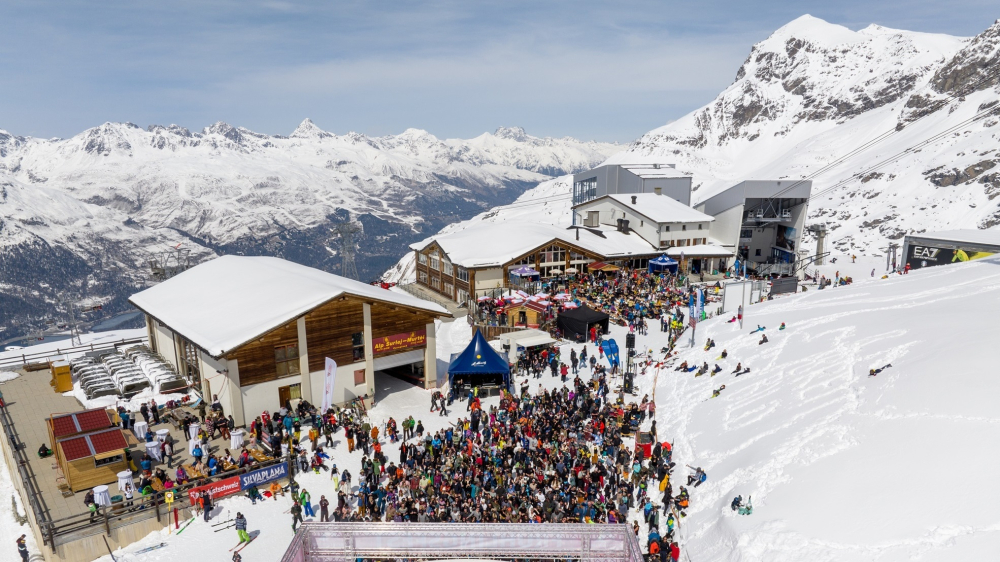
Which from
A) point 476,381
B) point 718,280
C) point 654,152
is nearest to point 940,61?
point 654,152

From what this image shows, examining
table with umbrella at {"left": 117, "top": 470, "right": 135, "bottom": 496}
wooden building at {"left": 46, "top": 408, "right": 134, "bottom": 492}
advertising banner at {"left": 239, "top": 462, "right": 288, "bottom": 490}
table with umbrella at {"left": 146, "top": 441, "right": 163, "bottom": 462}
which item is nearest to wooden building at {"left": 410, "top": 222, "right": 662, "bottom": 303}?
advertising banner at {"left": 239, "top": 462, "right": 288, "bottom": 490}

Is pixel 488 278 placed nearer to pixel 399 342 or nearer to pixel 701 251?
pixel 399 342

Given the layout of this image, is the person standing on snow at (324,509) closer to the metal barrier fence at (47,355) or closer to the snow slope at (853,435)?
the snow slope at (853,435)

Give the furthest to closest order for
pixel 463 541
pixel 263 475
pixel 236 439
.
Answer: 1. pixel 236 439
2. pixel 263 475
3. pixel 463 541

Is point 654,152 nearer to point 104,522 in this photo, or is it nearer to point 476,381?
point 476,381

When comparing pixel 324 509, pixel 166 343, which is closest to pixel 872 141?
pixel 166 343

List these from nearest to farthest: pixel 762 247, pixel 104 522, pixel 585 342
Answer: pixel 104 522 < pixel 585 342 < pixel 762 247
